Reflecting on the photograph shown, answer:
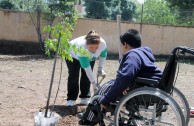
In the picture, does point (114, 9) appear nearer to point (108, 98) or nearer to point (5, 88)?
point (5, 88)

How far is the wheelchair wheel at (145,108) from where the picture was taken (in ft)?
10.7

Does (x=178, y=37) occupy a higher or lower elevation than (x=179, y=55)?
lower

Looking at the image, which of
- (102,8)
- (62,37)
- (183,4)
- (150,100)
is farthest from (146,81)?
(102,8)

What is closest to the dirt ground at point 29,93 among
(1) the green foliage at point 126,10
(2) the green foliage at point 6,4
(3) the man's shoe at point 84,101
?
(3) the man's shoe at point 84,101

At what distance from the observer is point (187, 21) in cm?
1589

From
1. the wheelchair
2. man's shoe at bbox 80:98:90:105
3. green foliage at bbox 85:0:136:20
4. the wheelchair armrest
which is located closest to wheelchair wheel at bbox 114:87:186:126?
the wheelchair

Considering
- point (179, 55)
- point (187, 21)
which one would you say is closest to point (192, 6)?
point (187, 21)

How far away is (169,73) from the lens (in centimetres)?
342

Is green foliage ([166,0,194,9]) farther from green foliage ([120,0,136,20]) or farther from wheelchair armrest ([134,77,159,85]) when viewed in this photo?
green foliage ([120,0,136,20])

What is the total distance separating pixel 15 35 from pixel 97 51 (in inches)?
400

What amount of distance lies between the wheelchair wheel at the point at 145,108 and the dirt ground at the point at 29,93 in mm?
1081

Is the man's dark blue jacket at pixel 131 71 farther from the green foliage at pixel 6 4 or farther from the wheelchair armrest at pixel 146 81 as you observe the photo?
the green foliage at pixel 6 4

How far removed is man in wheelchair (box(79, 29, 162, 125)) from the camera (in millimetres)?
3346

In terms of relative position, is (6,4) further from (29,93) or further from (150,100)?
(150,100)
